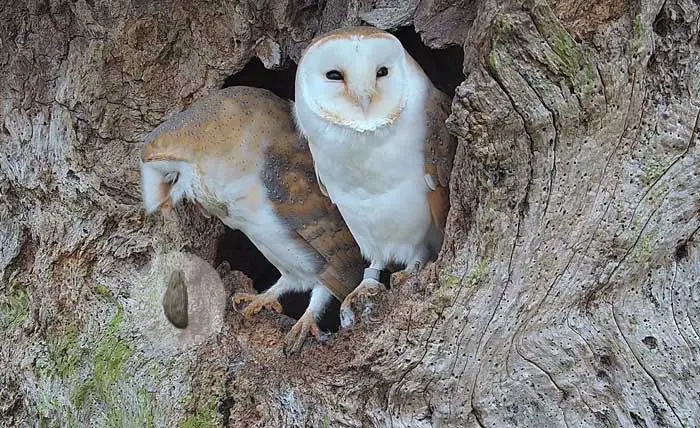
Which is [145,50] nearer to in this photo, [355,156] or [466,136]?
[355,156]

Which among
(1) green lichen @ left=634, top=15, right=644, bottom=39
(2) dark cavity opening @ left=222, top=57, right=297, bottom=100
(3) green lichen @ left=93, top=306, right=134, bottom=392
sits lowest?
(3) green lichen @ left=93, top=306, right=134, bottom=392

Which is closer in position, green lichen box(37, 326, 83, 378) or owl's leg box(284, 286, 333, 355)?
owl's leg box(284, 286, 333, 355)

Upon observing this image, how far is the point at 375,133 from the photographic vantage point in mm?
1725

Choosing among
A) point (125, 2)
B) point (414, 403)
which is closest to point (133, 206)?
point (125, 2)

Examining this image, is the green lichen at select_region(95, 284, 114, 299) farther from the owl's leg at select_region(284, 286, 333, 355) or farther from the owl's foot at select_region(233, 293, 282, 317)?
the owl's leg at select_region(284, 286, 333, 355)

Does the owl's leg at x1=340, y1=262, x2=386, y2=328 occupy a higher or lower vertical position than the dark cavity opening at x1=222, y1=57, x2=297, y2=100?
lower

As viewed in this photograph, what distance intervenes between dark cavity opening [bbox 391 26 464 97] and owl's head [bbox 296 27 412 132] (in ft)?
1.48

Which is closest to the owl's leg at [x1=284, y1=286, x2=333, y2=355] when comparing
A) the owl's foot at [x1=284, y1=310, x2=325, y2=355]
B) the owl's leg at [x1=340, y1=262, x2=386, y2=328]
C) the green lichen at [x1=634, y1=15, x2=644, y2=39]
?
the owl's foot at [x1=284, y1=310, x2=325, y2=355]

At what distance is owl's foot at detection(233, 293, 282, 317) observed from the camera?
2182 mm

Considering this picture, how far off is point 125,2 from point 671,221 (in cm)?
135

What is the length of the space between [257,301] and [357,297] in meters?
0.36

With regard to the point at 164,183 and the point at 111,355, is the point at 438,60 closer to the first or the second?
the point at 164,183

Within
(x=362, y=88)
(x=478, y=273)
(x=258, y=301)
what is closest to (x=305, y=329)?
(x=258, y=301)

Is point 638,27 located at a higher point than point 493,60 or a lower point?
higher
